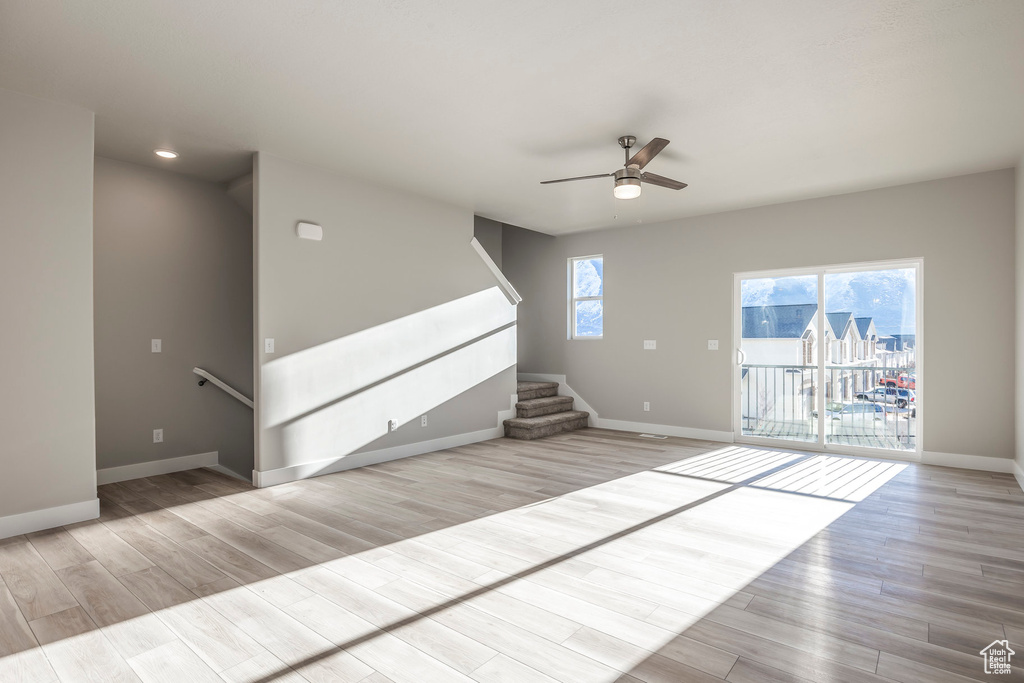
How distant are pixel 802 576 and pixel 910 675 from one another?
0.81 m

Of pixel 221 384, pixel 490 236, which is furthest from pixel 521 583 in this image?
pixel 490 236

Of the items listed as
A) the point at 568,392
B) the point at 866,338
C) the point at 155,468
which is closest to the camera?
the point at 155,468

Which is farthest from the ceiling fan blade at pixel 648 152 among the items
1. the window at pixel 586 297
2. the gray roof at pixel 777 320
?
the window at pixel 586 297

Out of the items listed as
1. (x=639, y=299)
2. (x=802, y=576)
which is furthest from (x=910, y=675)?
(x=639, y=299)

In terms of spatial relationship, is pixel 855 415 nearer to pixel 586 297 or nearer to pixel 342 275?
pixel 586 297

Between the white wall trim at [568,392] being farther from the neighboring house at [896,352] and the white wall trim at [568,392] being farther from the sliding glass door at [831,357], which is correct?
the neighboring house at [896,352]

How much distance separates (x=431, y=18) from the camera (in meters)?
2.56

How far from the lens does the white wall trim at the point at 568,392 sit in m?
7.64

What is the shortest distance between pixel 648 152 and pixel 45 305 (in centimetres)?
421

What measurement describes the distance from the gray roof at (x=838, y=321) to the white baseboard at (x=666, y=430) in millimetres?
1659

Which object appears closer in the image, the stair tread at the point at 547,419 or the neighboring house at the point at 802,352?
the neighboring house at the point at 802,352

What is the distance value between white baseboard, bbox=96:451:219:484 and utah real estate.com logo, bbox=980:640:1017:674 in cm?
574

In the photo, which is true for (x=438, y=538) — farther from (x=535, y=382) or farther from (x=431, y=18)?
(x=535, y=382)

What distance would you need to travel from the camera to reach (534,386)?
24.8 feet
